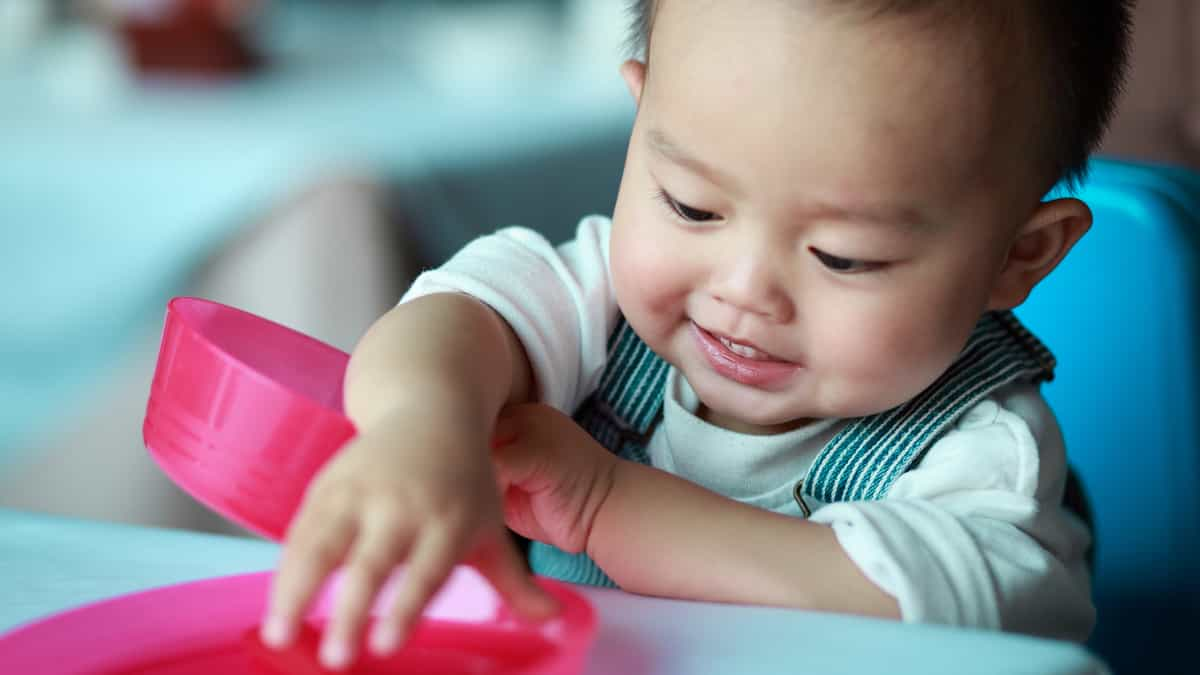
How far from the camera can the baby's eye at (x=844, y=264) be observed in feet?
1.57

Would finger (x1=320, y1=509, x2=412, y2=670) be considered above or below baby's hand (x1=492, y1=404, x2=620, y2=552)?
above

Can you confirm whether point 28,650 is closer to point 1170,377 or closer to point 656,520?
point 656,520

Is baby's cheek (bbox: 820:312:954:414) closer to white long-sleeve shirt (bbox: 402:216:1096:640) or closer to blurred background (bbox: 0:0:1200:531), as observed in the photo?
white long-sleeve shirt (bbox: 402:216:1096:640)

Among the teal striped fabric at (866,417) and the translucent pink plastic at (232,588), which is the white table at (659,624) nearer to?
the translucent pink plastic at (232,588)

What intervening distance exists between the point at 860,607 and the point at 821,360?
0.10 m

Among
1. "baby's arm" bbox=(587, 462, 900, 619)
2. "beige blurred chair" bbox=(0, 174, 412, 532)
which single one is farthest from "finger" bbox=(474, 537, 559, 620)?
"beige blurred chair" bbox=(0, 174, 412, 532)

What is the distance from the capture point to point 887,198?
466mm

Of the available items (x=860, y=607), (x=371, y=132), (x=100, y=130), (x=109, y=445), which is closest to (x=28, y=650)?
(x=860, y=607)

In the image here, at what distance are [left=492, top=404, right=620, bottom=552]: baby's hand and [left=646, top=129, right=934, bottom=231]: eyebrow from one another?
105 mm

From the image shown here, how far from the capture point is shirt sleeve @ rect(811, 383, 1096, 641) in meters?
0.46

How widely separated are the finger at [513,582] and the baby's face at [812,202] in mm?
152

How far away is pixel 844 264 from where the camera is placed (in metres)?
0.49

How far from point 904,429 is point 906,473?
0.08ft

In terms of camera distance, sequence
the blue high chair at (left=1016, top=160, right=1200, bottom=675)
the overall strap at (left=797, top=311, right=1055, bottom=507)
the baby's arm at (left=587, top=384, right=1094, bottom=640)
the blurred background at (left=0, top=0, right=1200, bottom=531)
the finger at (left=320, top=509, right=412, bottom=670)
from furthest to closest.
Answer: the blurred background at (left=0, top=0, right=1200, bottom=531), the blue high chair at (left=1016, top=160, right=1200, bottom=675), the overall strap at (left=797, top=311, right=1055, bottom=507), the baby's arm at (left=587, top=384, right=1094, bottom=640), the finger at (left=320, top=509, right=412, bottom=670)
